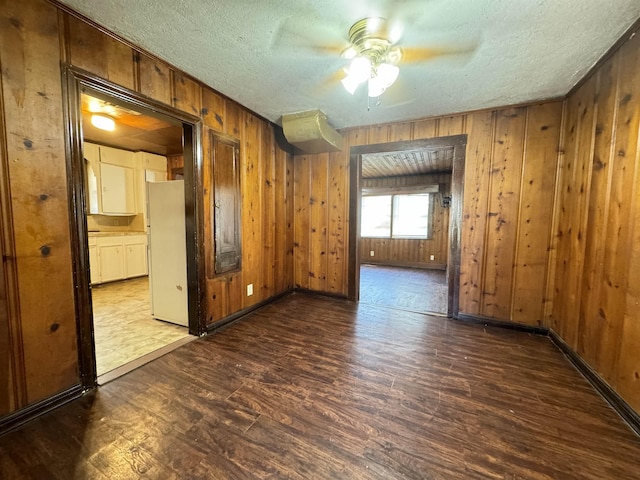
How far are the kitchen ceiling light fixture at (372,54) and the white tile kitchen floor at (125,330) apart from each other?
281cm

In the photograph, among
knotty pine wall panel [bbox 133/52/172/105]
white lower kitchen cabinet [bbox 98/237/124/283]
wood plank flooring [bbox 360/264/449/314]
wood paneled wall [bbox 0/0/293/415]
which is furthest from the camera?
white lower kitchen cabinet [bbox 98/237/124/283]

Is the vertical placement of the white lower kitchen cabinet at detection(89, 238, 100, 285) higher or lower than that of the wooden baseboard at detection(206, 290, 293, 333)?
higher

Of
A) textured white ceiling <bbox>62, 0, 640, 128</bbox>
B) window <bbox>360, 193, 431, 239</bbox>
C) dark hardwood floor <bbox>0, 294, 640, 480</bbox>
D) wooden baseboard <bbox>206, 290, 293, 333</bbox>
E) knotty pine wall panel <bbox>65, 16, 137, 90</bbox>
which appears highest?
textured white ceiling <bbox>62, 0, 640, 128</bbox>

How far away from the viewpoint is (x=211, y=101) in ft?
8.25

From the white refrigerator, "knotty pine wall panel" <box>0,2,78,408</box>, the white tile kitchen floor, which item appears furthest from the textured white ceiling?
the white tile kitchen floor

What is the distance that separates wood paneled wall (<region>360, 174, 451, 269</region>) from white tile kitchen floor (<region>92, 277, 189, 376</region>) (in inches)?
186

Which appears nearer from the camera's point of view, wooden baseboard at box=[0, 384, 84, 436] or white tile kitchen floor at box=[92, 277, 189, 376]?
wooden baseboard at box=[0, 384, 84, 436]

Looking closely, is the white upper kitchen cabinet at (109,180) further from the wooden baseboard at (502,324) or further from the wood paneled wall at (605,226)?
the wood paneled wall at (605,226)

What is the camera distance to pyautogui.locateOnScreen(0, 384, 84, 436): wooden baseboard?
1.38 m

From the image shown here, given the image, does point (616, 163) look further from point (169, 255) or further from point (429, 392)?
point (169, 255)

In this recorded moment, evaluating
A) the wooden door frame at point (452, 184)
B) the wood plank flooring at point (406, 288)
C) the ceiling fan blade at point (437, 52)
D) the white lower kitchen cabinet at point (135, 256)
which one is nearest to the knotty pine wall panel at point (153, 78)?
the ceiling fan blade at point (437, 52)

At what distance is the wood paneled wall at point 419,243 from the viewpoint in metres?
6.34

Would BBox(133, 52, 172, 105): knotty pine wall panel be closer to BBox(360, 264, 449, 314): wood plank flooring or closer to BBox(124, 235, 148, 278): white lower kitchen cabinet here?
BBox(360, 264, 449, 314): wood plank flooring

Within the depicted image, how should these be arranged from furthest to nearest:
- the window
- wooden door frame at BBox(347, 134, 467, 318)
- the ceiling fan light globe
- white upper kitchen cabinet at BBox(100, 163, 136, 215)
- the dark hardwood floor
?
the window < white upper kitchen cabinet at BBox(100, 163, 136, 215) < wooden door frame at BBox(347, 134, 467, 318) < the ceiling fan light globe < the dark hardwood floor
